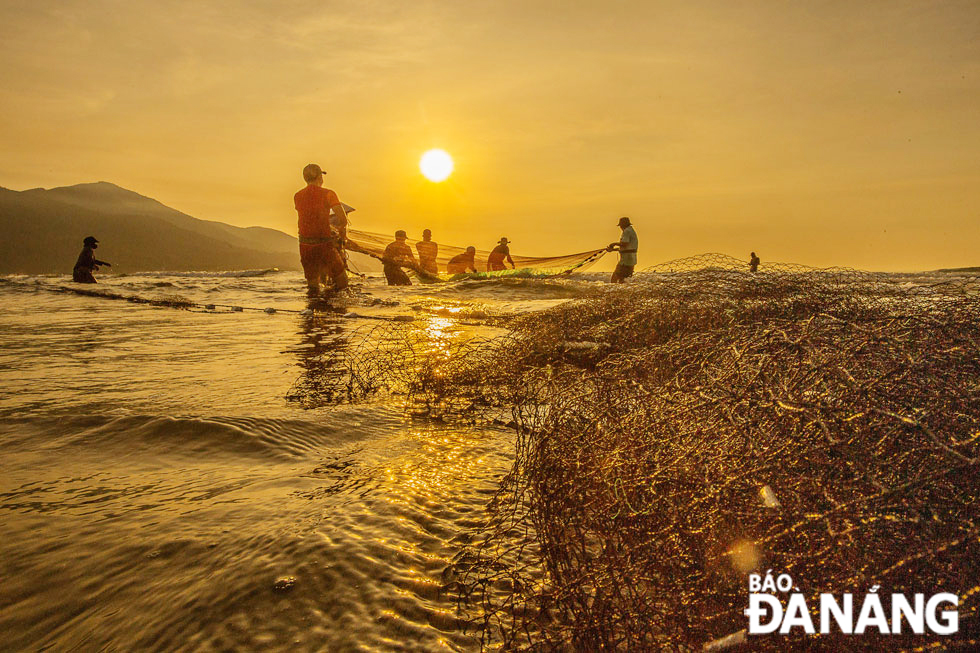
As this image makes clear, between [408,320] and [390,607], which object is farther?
[408,320]

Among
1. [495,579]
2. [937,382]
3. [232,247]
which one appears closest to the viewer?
[937,382]

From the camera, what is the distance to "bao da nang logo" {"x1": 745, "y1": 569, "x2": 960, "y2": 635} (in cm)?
104

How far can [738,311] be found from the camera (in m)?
4.71

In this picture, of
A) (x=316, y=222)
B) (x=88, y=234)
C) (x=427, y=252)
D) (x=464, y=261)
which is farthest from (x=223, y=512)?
(x=88, y=234)

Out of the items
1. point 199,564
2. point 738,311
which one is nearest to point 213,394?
point 199,564

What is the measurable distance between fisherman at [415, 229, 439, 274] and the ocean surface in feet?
47.5

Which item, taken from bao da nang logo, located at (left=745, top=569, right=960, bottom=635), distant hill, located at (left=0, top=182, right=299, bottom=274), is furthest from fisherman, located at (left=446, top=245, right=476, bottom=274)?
distant hill, located at (left=0, top=182, right=299, bottom=274)

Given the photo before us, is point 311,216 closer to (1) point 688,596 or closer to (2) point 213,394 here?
(2) point 213,394

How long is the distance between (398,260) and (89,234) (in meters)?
134

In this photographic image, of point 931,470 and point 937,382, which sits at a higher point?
point 937,382

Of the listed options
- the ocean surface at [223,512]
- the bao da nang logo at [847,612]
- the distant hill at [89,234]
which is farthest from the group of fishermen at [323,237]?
the distant hill at [89,234]

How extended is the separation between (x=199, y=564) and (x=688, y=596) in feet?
5.24

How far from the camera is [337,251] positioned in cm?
1117

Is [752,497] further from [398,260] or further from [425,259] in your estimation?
[425,259]
